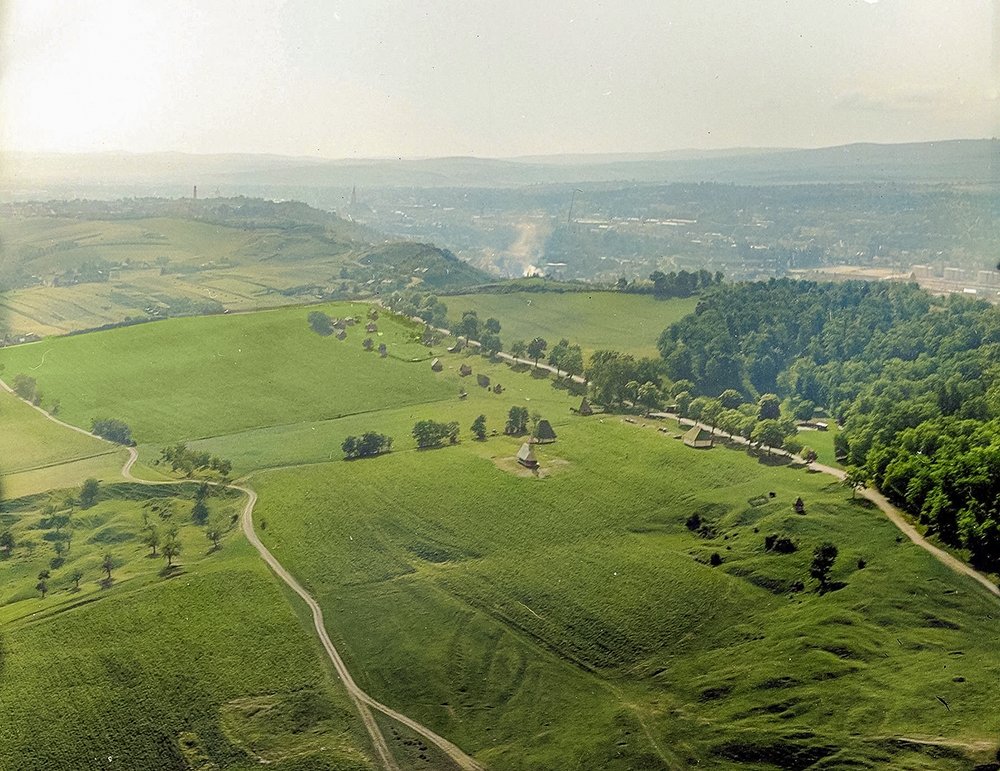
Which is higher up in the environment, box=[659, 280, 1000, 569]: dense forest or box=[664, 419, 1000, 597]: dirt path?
box=[659, 280, 1000, 569]: dense forest

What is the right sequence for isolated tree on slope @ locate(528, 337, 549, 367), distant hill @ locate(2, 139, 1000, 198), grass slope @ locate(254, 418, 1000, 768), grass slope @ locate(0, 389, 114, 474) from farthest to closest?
1. distant hill @ locate(2, 139, 1000, 198)
2. isolated tree on slope @ locate(528, 337, 549, 367)
3. grass slope @ locate(0, 389, 114, 474)
4. grass slope @ locate(254, 418, 1000, 768)

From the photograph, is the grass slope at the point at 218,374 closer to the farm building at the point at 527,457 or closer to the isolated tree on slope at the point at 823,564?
the farm building at the point at 527,457

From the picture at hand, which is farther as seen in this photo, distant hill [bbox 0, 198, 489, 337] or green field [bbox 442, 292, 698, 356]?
distant hill [bbox 0, 198, 489, 337]

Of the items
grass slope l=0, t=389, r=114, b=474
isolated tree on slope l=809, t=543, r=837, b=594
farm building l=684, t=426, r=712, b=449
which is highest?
farm building l=684, t=426, r=712, b=449

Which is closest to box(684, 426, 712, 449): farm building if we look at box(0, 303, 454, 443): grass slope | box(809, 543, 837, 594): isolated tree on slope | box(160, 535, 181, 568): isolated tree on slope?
box(809, 543, 837, 594): isolated tree on slope

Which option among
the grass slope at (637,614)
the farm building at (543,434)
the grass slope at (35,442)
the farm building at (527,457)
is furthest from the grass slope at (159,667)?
the farm building at (543,434)

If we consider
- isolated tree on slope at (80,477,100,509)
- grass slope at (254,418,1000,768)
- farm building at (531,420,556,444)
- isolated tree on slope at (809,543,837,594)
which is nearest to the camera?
grass slope at (254,418,1000,768)

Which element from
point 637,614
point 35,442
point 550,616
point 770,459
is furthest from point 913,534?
point 35,442

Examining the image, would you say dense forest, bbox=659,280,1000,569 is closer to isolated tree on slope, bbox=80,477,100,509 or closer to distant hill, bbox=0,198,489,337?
distant hill, bbox=0,198,489,337
